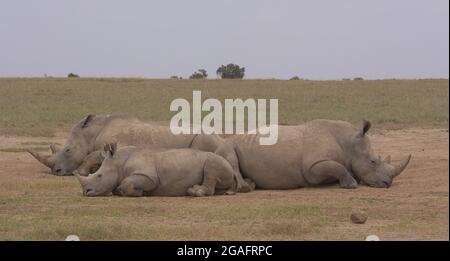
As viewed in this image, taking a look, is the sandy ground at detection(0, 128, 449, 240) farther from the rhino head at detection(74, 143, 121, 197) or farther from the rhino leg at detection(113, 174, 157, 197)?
the rhino head at detection(74, 143, 121, 197)

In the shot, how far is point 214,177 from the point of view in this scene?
11.3m

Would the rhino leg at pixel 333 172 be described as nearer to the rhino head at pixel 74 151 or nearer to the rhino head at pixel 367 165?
the rhino head at pixel 367 165

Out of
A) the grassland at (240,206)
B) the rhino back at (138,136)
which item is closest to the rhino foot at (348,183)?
the grassland at (240,206)

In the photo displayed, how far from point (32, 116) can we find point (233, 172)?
1472cm

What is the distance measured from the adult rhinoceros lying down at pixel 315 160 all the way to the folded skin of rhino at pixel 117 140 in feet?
0.99

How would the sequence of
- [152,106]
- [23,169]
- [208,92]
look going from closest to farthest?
[23,169]
[152,106]
[208,92]

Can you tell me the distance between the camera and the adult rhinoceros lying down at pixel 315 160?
12.1 meters

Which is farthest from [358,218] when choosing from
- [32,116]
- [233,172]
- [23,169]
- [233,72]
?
[233,72]

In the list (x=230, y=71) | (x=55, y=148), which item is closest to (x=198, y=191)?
(x=55, y=148)

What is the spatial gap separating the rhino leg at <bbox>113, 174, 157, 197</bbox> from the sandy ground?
88 centimetres

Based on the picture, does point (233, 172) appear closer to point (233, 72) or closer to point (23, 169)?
point (23, 169)

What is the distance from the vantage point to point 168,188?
11.2 m

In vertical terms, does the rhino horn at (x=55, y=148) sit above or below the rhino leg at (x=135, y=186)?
above
